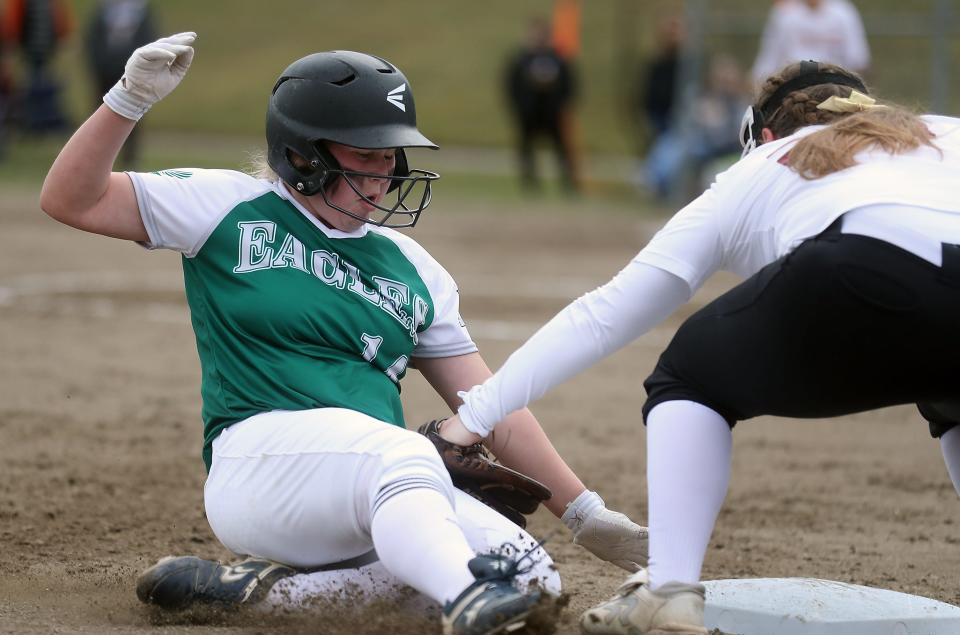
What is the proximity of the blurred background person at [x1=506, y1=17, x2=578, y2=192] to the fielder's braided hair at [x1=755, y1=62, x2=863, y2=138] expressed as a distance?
14.2 m

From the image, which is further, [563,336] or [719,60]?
[719,60]

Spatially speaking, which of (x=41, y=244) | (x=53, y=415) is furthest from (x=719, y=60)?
(x=53, y=415)

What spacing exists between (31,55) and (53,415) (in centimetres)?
1199

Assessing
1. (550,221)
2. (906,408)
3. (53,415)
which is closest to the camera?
(53,415)

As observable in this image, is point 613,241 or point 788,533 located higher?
point 788,533

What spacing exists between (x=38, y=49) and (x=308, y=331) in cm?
1491

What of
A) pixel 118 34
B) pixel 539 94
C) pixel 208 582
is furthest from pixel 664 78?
pixel 208 582

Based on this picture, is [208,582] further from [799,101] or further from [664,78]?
[664,78]

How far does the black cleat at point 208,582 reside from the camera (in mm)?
3340

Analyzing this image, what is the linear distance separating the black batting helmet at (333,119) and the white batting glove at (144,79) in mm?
327

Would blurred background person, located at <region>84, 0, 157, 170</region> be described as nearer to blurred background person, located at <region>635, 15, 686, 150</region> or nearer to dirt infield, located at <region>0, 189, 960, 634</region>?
dirt infield, located at <region>0, 189, 960, 634</region>

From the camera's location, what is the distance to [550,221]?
14.1 metres

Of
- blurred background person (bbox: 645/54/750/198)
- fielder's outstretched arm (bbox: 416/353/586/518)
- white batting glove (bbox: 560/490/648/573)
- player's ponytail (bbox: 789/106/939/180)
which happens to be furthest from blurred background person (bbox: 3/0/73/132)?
player's ponytail (bbox: 789/106/939/180)

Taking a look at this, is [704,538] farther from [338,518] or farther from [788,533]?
[788,533]
